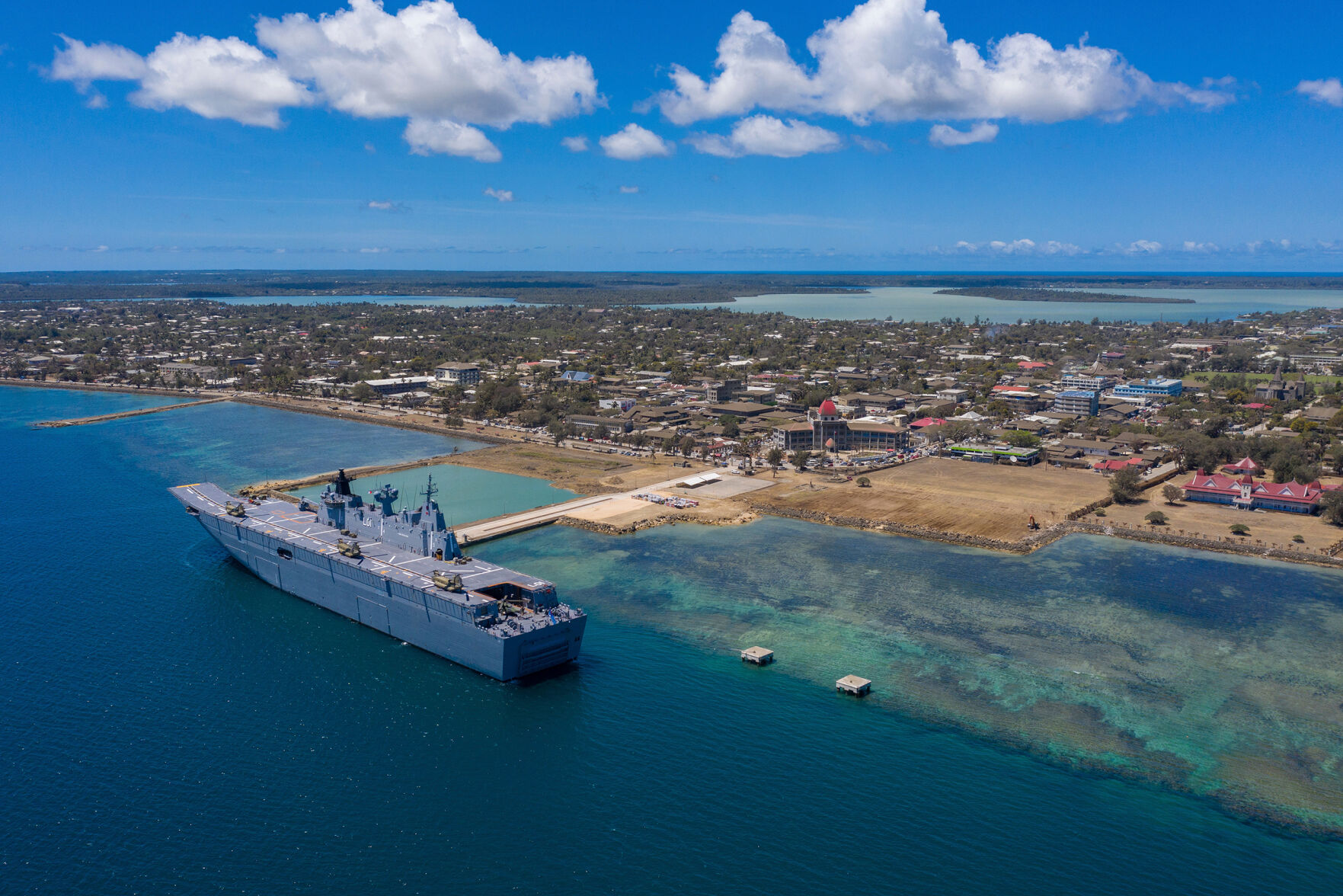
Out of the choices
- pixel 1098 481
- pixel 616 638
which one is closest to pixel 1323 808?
pixel 616 638

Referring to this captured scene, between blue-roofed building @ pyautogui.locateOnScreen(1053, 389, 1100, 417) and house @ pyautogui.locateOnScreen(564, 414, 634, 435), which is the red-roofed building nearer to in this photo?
blue-roofed building @ pyautogui.locateOnScreen(1053, 389, 1100, 417)

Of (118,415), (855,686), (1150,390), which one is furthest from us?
(1150,390)

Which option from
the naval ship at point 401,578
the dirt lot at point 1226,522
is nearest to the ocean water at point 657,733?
the naval ship at point 401,578

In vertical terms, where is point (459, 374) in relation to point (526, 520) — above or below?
above

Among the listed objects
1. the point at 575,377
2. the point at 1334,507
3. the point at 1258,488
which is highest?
the point at 575,377

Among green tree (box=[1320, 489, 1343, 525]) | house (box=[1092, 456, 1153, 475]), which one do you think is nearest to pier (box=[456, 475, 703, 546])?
house (box=[1092, 456, 1153, 475])

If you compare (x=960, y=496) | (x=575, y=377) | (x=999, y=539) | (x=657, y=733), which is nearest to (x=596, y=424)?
(x=575, y=377)

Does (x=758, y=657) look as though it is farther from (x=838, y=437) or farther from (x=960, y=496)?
(x=838, y=437)

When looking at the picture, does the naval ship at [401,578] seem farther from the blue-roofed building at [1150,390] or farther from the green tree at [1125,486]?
the blue-roofed building at [1150,390]
